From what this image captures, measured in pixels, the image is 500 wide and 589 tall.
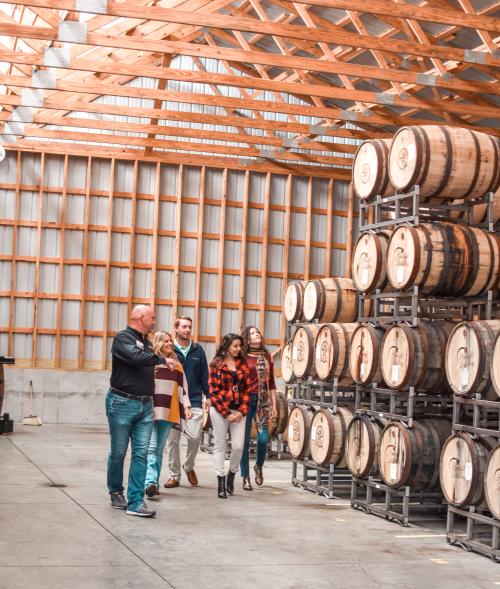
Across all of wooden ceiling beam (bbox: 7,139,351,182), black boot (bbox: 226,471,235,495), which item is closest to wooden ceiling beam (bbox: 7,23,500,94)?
black boot (bbox: 226,471,235,495)

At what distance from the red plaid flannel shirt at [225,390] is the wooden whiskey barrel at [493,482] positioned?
3139 mm

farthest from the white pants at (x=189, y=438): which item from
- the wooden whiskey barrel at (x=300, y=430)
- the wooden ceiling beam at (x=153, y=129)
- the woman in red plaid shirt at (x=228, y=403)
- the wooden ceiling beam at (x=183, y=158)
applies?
the wooden ceiling beam at (x=183, y=158)

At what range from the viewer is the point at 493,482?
24.6ft

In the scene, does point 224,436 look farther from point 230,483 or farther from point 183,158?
point 183,158

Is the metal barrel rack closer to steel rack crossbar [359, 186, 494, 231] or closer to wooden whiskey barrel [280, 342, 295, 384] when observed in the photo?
steel rack crossbar [359, 186, 494, 231]

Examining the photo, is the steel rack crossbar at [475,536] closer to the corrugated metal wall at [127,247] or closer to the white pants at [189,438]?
the white pants at [189,438]

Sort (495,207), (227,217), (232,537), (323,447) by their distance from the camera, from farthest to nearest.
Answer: (227,217)
(323,447)
(495,207)
(232,537)

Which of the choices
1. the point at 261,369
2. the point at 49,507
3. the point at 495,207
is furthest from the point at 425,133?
the point at 49,507

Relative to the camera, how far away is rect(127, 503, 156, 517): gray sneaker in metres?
8.50

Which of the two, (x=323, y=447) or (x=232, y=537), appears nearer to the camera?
(x=232, y=537)

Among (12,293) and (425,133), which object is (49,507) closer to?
(425,133)

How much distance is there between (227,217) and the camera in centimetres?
2033

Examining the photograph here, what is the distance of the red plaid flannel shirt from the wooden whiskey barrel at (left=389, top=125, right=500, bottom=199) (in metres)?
2.54

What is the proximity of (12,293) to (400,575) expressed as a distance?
13604 millimetres
